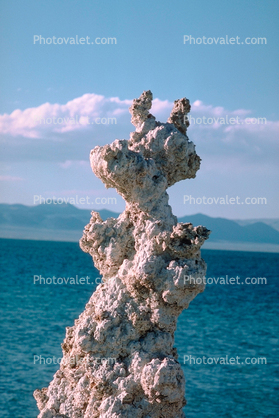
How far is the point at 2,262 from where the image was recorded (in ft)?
327

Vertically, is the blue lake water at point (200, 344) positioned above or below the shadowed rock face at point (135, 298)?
below

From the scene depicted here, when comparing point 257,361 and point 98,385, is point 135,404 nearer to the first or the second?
point 98,385

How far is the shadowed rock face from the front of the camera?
205 inches

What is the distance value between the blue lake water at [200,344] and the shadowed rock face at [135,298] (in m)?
17.7

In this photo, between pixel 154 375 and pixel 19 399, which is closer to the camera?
pixel 154 375

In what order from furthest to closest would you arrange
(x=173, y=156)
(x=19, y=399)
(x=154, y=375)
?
(x=19, y=399)
(x=173, y=156)
(x=154, y=375)

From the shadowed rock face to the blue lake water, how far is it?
699 inches

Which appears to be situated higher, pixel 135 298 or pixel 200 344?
pixel 135 298

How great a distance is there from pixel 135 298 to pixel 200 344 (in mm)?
31445

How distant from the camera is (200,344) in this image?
1407 inches

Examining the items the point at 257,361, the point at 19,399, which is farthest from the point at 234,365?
the point at 19,399

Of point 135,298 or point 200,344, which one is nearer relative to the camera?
point 135,298

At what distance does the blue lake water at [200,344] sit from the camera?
23781mm

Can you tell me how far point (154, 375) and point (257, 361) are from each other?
2876 centimetres
